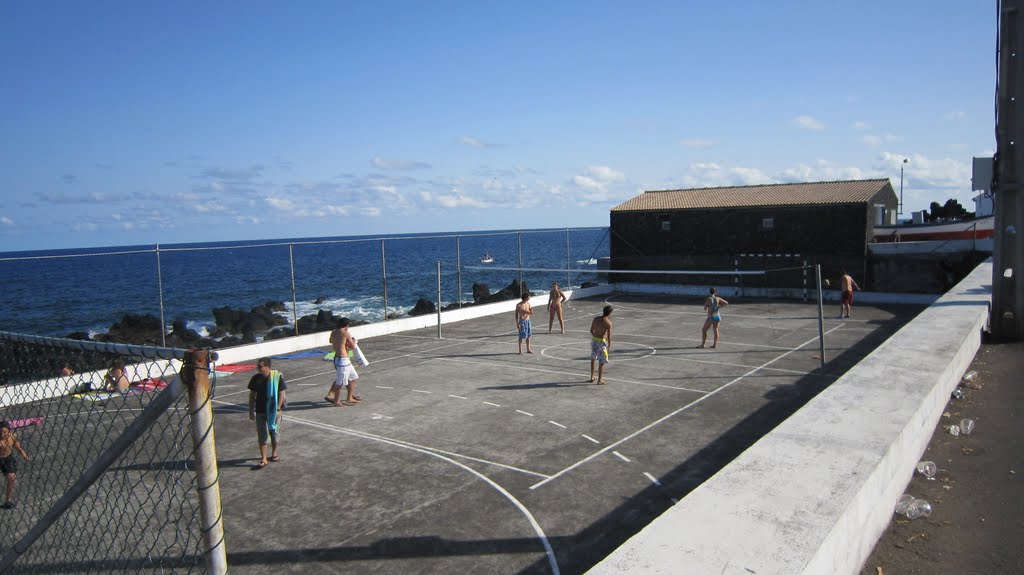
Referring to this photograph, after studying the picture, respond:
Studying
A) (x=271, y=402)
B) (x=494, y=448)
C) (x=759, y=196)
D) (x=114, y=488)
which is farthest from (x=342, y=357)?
(x=759, y=196)

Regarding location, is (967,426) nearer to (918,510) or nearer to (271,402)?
(918,510)

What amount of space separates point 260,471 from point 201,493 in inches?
313

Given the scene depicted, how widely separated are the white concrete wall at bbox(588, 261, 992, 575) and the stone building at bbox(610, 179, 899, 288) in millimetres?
26417

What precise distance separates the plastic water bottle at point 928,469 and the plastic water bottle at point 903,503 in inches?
27.0

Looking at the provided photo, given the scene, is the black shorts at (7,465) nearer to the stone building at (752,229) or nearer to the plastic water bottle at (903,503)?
the plastic water bottle at (903,503)

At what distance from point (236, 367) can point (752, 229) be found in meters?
26.4

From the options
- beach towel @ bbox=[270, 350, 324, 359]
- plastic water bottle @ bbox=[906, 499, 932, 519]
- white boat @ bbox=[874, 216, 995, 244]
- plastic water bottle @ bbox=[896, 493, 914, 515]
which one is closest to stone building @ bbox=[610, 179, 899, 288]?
white boat @ bbox=[874, 216, 995, 244]

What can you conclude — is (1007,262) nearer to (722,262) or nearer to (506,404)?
(506,404)

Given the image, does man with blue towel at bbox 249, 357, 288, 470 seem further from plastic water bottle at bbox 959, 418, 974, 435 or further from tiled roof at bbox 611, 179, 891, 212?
tiled roof at bbox 611, 179, 891, 212

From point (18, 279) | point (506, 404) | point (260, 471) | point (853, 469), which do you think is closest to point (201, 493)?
point (853, 469)

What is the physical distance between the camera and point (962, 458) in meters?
6.50

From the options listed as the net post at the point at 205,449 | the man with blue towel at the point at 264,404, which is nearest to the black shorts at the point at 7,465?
the man with blue towel at the point at 264,404

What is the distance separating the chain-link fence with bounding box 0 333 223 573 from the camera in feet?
9.09

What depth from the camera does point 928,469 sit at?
612 centimetres
